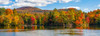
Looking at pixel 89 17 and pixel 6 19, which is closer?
pixel 6 19

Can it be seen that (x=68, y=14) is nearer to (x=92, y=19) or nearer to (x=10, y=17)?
(x=92, y=19)

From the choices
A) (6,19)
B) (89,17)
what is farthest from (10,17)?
(89,17)

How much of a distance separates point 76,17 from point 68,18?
5.56 m

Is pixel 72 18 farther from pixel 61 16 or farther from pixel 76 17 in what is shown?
pixel 61 16

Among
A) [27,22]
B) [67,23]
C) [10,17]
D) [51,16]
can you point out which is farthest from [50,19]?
[27,22]

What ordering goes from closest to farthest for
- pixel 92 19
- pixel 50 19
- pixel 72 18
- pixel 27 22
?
1. pixel 72 18
2. pixel 50 19
3. pixel 92 19
4. pixel 27 22

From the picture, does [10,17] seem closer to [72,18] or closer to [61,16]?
[61,16]

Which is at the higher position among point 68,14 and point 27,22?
point 68,14

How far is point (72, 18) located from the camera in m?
105

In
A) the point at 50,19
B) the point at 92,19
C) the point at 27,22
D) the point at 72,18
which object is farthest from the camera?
the point at 27,22

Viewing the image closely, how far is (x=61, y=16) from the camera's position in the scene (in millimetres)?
111875

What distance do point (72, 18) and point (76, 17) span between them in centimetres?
291

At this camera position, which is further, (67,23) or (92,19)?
(92,19)

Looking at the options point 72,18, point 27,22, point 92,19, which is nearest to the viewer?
point 72,18
